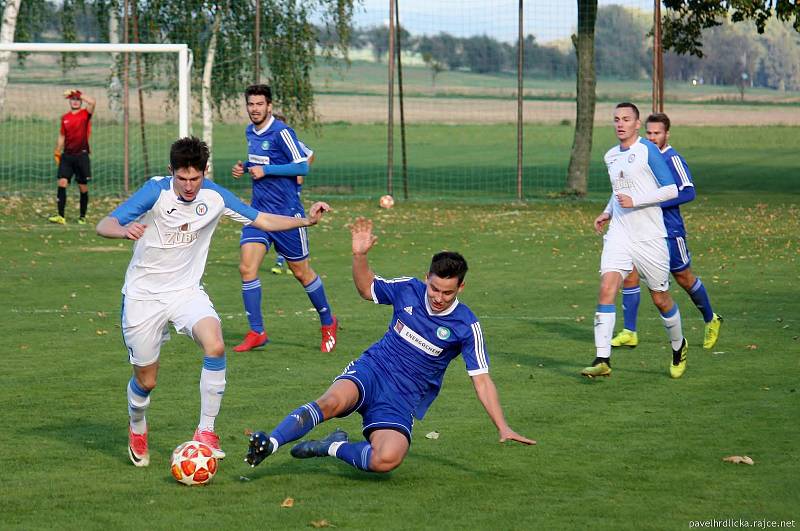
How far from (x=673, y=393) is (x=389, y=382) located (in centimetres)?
324

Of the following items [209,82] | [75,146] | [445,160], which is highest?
[209,82]

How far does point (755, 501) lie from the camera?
23.4 feet

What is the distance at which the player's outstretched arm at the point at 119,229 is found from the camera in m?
7.49

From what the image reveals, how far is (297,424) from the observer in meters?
7.42

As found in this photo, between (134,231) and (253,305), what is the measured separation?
464cm

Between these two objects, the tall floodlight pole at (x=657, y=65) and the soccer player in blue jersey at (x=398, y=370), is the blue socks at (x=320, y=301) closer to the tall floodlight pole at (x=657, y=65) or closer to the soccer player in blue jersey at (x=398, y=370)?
the soccer player in blue jersey at (x=398, y=370)

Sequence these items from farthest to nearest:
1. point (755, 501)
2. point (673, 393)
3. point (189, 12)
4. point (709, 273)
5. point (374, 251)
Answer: point (189, 12)
point (374, 251)
point (709, 273)
point (673, 393)
point (755, 501)

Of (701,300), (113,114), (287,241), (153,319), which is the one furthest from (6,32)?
(153,319)

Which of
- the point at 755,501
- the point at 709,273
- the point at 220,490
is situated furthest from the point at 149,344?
the point at 709,273

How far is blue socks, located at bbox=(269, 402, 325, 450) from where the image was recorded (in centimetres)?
734

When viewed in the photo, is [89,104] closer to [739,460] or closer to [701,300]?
[701,300]

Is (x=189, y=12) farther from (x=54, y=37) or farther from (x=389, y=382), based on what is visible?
(x=389, y=382)

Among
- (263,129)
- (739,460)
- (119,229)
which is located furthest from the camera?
(263,129)

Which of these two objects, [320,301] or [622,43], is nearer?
[320,301]
